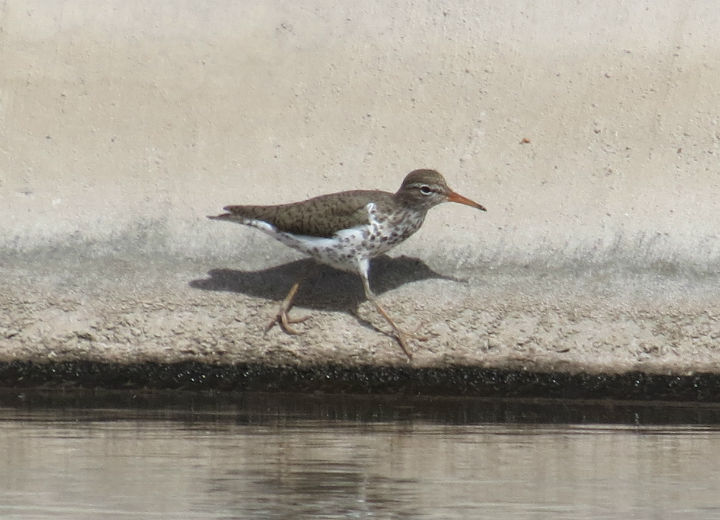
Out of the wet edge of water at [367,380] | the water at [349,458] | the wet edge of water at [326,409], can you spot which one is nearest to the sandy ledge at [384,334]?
the wet edge of water at [367,380]

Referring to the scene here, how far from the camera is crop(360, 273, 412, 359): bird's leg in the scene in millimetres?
13273

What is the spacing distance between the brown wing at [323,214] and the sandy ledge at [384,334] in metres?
0.66

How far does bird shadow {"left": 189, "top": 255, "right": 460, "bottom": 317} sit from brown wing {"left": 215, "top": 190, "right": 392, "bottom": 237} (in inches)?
23.7

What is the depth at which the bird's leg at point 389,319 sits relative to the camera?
1327 cm

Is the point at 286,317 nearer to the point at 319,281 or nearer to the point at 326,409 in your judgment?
the point at 319,281

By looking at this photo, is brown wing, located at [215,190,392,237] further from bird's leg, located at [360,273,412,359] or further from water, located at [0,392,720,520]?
water, located at [0,392,720,520]

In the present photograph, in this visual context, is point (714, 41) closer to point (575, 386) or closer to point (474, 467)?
point (575, 386)

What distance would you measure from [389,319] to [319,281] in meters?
0.98

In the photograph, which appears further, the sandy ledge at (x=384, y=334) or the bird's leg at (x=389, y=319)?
the bird's leg at (x=389, y=319)

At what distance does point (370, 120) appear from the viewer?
1642 cm

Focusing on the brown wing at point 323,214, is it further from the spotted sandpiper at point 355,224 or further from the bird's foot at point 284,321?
the bird's foot at point 284,321

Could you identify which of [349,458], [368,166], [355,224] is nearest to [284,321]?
[355,224]

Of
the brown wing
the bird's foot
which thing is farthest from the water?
the brown wing

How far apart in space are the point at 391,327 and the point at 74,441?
312cm
